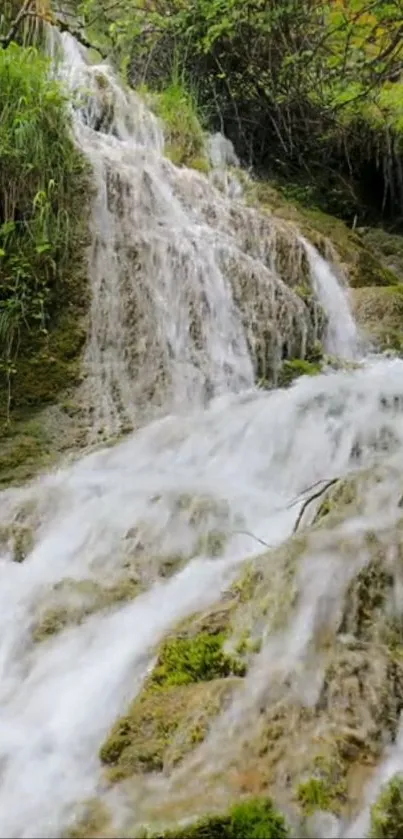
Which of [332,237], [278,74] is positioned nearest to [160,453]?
[332,237]

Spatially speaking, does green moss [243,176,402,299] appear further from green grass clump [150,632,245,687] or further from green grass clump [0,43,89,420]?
green grass clump [150,632,245,687]

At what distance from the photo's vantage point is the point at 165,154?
7.46 m

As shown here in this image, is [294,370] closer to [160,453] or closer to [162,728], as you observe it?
[160,453]

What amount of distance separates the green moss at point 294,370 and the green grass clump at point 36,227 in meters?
1.37

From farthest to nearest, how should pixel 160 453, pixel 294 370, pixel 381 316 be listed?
1. pixel 381 316
2. pixel 294 370
3. pixel 160 453

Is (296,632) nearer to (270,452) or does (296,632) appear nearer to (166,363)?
(270,452)

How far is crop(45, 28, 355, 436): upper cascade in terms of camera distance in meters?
5.03

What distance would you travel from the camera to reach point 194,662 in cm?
241

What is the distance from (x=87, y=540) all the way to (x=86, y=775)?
144 centimetres

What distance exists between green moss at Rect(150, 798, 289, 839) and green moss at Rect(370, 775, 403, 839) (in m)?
0.22

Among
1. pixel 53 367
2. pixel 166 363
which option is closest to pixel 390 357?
pixel 166 363

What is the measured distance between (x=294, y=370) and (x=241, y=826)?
3811 mm

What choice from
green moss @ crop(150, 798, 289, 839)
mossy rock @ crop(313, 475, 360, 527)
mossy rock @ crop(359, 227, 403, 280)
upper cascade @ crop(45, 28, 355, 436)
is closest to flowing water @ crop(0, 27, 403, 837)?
upper cascade @ crop(45, 28, 355, 436)

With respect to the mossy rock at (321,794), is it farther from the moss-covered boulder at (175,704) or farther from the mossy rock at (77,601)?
the mossy rock at (77,601)
